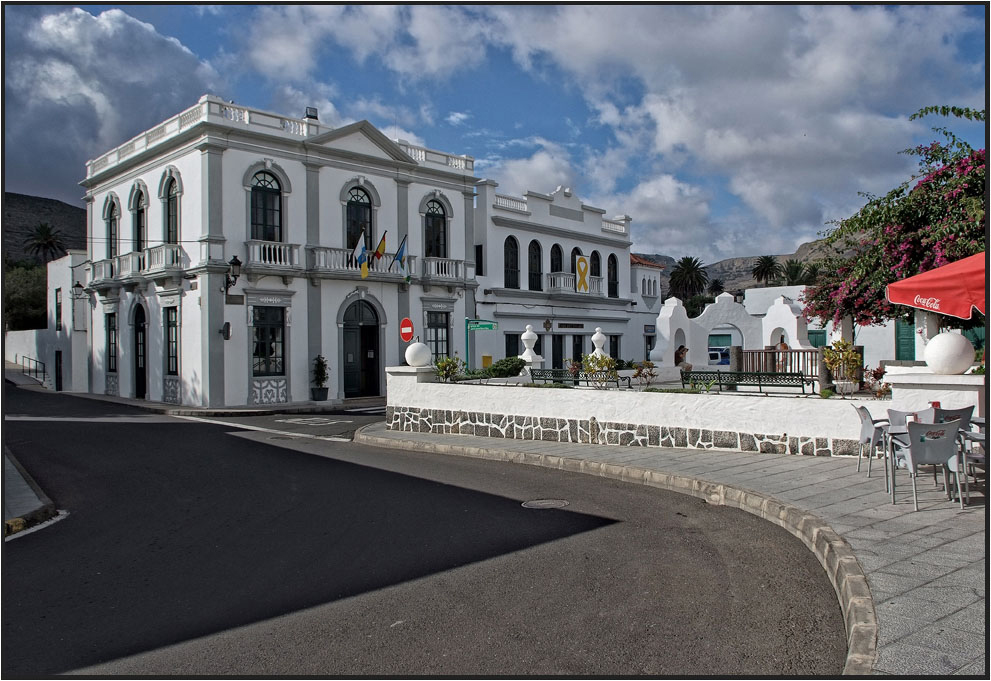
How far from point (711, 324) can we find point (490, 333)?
29.7 feet

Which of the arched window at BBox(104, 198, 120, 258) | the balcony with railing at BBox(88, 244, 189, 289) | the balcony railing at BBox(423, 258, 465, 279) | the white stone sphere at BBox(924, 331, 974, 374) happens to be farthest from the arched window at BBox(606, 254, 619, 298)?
the white stone sphere at BBox(924, 331, 974, 374)

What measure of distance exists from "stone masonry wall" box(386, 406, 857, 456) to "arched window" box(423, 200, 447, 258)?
45.5 feet

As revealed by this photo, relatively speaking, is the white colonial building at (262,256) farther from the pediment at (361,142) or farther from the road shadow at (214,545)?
the road shadow at (214,545)

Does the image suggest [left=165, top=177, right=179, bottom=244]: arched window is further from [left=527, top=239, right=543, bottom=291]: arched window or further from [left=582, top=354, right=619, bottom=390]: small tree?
[left=582, top=354, right=619, bottom=390]: small tree

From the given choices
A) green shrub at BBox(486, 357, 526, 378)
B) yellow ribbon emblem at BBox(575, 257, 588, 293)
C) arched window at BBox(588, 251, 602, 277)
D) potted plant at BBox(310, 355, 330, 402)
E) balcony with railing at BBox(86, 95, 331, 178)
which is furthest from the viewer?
arched window at BBox(588, 251, 602, 277)

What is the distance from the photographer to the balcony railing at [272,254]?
23.6 metres

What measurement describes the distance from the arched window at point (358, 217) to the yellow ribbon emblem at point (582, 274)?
40.4 ft

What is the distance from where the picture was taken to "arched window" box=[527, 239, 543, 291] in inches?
1340

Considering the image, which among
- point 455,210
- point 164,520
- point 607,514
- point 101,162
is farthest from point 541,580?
point 101,162

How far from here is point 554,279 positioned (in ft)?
114

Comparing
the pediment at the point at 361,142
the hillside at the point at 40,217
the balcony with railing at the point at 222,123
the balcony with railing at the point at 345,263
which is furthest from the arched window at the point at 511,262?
the hillside at the point at 40,217

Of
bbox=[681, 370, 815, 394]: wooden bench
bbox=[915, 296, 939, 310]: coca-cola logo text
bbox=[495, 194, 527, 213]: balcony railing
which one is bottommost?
bbox=[681, 370, 815, 394]: wooden bench

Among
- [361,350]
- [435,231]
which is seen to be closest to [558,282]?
[435,231]

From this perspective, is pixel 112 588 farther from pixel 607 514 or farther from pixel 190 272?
pixel 190 272
